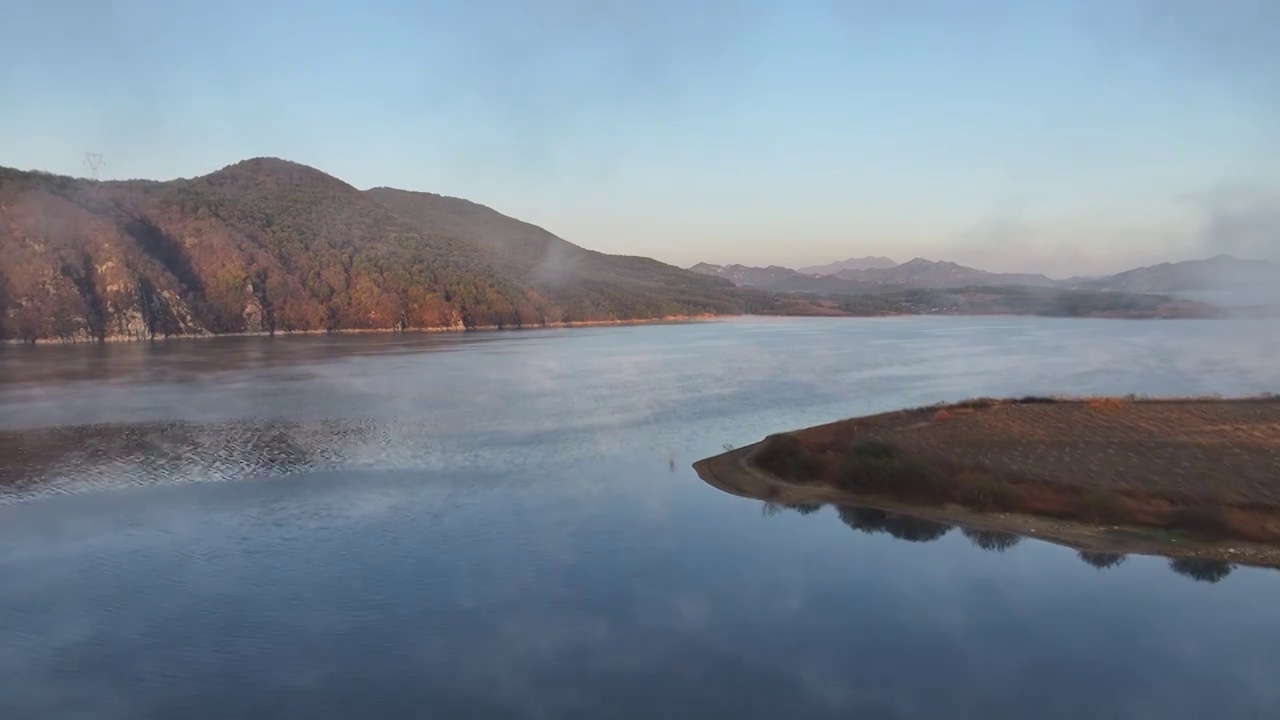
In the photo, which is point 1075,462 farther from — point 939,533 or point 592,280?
point 592,280

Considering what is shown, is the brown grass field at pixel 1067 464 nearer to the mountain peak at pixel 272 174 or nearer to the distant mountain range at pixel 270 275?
the distant mountain range at pixel 270 275

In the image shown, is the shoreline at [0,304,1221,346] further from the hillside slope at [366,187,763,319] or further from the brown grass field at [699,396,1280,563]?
the brown grass field at [699,396,1280,563]

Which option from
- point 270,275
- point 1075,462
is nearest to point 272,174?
point 270,275

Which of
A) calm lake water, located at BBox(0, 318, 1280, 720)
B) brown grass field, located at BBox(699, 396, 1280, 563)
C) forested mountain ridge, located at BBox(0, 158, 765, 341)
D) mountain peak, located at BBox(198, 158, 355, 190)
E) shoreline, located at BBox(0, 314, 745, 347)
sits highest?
mountain peak, located at BBox(198, 158, 355, 190)

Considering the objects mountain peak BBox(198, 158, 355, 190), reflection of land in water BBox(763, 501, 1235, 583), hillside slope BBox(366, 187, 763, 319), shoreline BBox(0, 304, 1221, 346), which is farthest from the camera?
mountain peak BBox(198, 158, 355, 190)

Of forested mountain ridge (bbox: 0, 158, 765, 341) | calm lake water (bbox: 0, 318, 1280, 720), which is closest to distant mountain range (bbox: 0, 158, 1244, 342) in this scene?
forested mountain ridge (bbox: 0, 158, 765, 341)

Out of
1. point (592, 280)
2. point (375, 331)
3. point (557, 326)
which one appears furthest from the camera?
point (592, 280)
